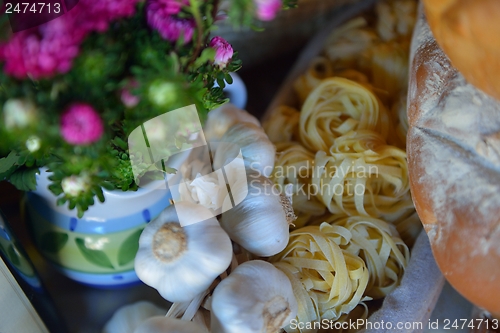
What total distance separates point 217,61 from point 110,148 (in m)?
0.11

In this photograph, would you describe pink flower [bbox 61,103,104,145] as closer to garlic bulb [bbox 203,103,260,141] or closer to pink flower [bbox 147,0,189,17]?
pink flower [bbox 147,0,189,17]

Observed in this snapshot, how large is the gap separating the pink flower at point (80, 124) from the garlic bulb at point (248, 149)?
210 mm

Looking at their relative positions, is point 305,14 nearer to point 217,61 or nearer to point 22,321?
point 217,61

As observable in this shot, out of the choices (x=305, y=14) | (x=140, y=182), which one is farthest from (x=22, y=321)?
(x=305, y=14)

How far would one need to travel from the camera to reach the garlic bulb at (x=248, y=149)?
477 millimetres

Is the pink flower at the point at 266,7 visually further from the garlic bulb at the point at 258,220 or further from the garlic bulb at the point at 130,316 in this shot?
the garlic bulb at the point at 130,316

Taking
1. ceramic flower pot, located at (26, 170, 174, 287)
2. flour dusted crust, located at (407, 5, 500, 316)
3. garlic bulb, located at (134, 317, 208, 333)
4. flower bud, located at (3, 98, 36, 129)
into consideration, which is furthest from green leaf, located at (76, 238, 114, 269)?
flour dusted crust, located at (407, 5, 500, 316)

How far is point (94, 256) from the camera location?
449 mm

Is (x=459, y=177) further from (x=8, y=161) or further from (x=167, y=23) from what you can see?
(x=8, y=161)

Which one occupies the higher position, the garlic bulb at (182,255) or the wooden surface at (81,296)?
the garlic bulb at (182,255)

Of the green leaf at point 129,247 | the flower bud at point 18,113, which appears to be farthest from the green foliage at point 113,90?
the green leaf at point 129,247

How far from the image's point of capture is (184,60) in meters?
0.31

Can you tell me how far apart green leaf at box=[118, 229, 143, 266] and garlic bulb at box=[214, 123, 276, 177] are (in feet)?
0.38

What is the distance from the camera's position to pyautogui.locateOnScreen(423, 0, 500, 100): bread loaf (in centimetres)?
30
